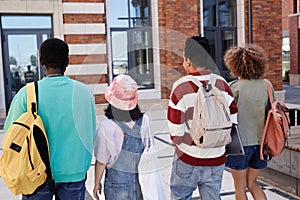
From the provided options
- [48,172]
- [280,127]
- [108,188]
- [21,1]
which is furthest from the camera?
[21,1]

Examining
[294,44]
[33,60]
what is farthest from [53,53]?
[294,44]

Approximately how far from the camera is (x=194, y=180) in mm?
2391

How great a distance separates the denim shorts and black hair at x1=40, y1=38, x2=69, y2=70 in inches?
61.5

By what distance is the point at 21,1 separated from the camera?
31.9 ft

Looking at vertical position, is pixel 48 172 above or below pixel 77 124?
below

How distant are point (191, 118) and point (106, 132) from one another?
546 mm

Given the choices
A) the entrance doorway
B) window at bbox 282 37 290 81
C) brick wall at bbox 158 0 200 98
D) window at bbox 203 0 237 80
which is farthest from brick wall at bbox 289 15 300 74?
the entrance doorway

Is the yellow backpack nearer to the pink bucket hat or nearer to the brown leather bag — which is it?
the pink bucket hat

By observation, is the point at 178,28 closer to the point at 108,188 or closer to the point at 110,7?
the point at 110,7

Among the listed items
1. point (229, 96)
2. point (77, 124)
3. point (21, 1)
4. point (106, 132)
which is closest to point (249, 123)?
point (229, 96)

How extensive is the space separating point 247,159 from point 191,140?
84 cm

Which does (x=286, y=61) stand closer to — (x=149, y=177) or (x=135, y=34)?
(x=135, y=34)

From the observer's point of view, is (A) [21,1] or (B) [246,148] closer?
(B) [246,148]

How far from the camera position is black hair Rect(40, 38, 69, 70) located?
6.89ft
